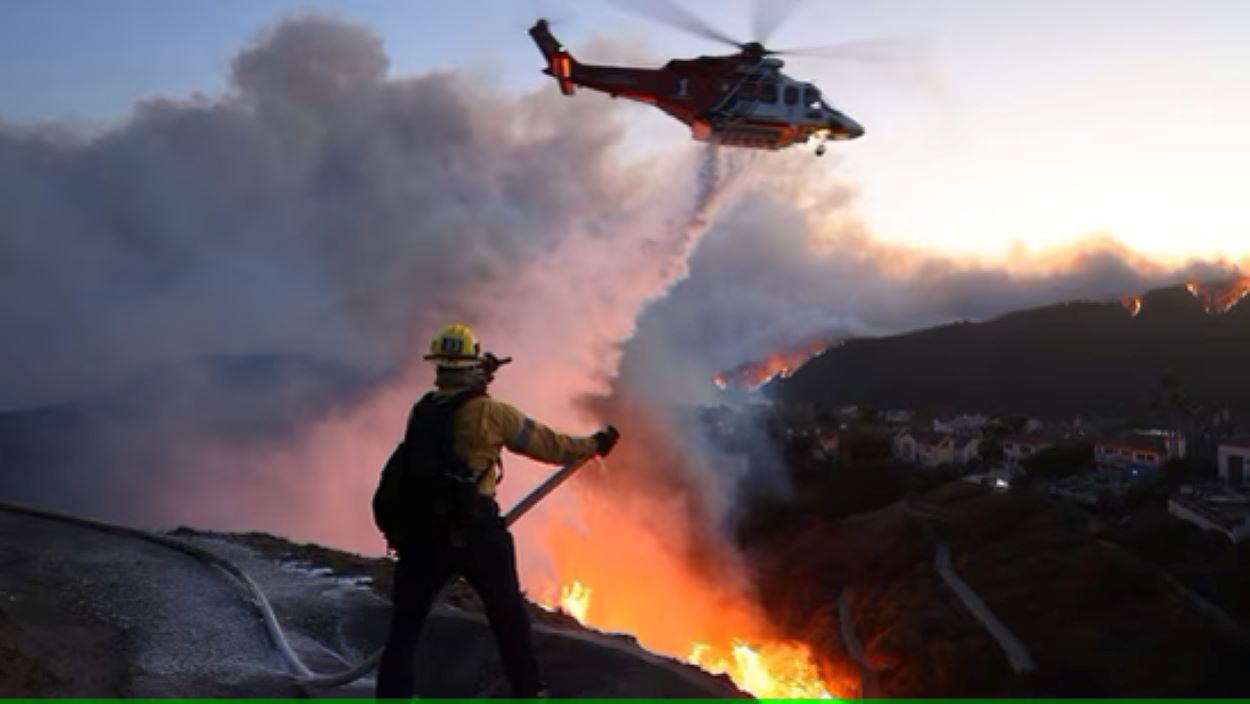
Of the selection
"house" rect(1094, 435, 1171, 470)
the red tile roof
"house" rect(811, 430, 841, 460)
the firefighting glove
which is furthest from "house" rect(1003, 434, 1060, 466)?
the firefighting glove

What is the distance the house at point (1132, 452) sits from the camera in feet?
201

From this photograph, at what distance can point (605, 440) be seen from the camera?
17.9ft

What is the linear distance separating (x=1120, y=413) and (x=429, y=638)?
102 metres

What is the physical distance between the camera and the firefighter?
485 cm

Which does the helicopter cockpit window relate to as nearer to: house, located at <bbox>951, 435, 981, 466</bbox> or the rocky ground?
the rocky ground

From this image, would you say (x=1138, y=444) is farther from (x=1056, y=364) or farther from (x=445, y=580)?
(x=445, y=580)

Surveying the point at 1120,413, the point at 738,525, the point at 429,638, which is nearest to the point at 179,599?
the point at 429,638

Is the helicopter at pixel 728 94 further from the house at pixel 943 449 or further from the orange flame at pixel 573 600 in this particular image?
the house at pixel 943 449

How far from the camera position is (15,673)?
5453 millimetres

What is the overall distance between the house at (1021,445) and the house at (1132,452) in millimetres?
4536

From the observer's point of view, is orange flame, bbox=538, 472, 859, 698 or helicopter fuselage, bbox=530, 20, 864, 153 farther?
orange flame, bbox=538, 472, 859, 698

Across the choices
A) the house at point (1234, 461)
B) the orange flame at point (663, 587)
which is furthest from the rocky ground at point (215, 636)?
the house at point (1234, 461)

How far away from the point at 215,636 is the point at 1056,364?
126 m

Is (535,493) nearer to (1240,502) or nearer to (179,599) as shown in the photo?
(179,599)
